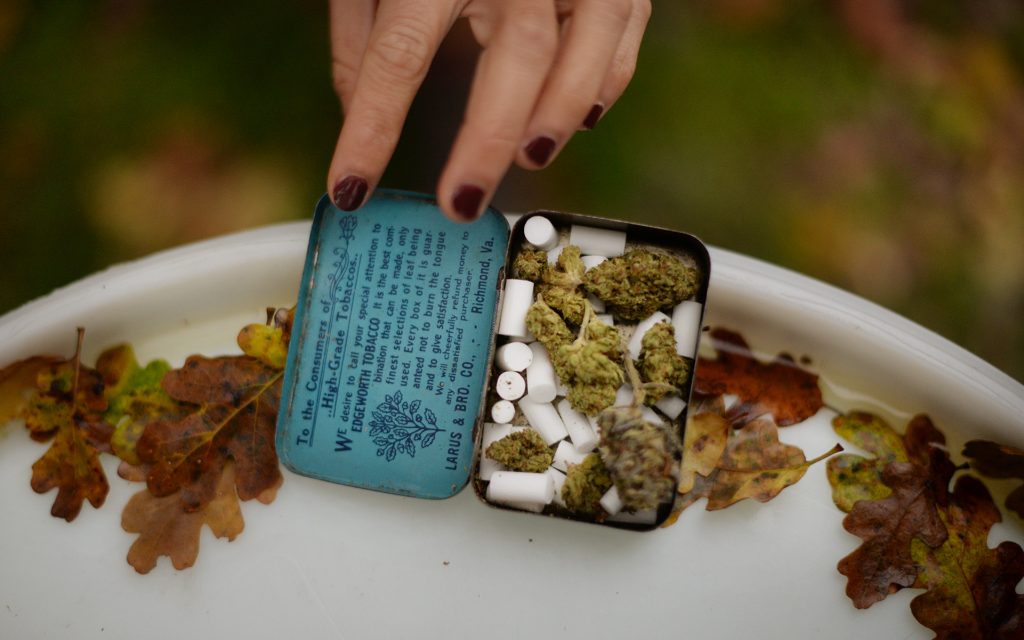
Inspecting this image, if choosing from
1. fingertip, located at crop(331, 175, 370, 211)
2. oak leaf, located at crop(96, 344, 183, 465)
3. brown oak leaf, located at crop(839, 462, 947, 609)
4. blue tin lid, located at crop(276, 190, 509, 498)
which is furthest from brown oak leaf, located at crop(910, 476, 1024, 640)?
oak leaf, located at crop(96, 344, 183, 465)

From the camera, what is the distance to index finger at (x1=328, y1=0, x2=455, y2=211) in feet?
2.14

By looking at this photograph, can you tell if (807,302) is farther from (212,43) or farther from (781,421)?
(212,43)

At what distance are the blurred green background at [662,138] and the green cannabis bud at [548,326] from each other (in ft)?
1.65

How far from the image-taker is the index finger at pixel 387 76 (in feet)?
2.14

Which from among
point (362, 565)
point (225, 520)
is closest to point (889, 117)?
point (362, 565)

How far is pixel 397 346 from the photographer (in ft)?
2.60

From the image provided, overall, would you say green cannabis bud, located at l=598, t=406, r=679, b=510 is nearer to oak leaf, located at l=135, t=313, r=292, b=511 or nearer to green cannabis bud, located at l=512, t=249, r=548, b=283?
green cannabis bud, located at l=512, t=249, r=548, b=283

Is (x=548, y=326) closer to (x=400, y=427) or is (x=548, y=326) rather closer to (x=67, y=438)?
(x=400, y=427)

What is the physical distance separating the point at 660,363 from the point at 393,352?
31cm

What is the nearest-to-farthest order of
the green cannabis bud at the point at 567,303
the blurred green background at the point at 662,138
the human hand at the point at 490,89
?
the human hand at the point at 490,89
the green cannabis bud at the point at 567,303
the blurred green background at the point at 662,138

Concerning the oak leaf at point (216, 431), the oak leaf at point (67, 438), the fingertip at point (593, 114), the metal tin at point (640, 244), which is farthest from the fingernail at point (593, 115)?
the oak leaf at point (67, 438)

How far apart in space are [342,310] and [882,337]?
Answer: 25.8 inches

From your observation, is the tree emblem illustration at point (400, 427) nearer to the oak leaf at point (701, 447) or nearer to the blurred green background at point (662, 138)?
the oak leaf at point (701, 447)

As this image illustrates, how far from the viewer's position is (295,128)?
1.23 metres
